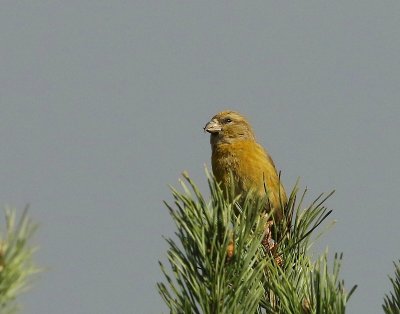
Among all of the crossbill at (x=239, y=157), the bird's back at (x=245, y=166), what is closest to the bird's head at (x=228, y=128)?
the crossbill at (x=239, y=157)

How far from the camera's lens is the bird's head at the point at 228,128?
8.13 meters

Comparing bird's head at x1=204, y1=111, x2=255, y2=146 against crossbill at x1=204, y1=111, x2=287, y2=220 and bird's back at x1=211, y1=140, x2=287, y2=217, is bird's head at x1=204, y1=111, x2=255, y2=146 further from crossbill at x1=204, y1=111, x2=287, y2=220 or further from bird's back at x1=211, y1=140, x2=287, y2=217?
bird's back at x1=211, y1=140, x2=287, y2=217

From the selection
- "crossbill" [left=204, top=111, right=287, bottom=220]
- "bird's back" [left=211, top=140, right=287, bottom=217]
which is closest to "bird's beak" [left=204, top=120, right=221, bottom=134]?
"crossbill" [left=204, top=111, right=287, bottom=220]

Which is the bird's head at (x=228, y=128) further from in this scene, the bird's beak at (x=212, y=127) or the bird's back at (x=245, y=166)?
the bird's back at (x=245, y=166)

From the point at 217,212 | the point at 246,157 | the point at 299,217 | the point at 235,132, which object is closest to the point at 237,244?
the point at 217,212

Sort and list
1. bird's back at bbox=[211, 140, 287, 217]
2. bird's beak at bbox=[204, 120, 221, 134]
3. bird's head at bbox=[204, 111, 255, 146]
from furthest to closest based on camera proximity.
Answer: bird's beak at bbox=[204, 120, 221, 134] < bird's head at bbox=[204, 111, 255, 146] < bird's back at bbox=[211, 140, 287, 217]

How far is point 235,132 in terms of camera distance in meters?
8.30

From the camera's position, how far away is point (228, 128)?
8.27m

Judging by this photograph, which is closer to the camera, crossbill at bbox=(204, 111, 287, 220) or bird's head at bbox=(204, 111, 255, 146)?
crossbill at bbox=(204, 111, 287, 220)

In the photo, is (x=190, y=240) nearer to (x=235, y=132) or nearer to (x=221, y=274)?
(x=221, y=274)

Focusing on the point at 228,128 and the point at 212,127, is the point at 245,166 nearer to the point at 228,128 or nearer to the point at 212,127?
the point at 228,128

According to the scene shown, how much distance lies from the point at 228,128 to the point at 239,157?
87 cm

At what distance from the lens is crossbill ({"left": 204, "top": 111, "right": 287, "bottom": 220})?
Result: 23.0 ft

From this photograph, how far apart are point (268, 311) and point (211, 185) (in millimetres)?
802
